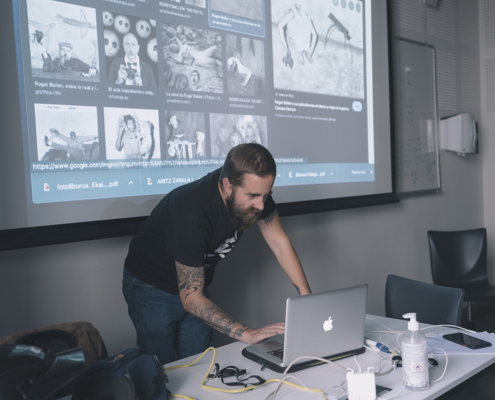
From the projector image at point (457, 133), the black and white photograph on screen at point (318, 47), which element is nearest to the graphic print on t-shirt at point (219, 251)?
the black and white photograph on screen at point (318, 47)

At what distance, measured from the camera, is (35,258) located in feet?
6.04

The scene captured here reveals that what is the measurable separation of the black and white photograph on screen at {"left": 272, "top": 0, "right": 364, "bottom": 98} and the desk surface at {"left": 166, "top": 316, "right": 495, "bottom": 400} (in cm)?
173

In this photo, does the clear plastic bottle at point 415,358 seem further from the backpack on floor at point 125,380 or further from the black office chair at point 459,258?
the black office chair at point 459,258

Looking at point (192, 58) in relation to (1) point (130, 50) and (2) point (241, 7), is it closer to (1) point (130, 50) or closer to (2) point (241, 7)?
(1) point (130, 50)

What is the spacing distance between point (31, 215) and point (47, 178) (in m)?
0.17

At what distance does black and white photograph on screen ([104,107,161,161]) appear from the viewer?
1.97 metres

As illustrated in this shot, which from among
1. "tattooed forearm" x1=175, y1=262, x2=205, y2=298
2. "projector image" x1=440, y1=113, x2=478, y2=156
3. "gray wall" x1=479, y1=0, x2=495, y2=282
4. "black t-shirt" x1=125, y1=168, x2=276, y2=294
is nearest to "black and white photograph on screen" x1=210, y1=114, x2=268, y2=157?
"black t-shirt" x1=125, y1=168, x2=276, y2=294

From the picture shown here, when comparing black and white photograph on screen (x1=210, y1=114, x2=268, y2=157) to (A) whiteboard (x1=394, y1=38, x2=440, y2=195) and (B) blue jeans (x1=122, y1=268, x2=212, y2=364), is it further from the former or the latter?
(A) whiteboard (x1=394, y1=38, x2=440, y2=195)

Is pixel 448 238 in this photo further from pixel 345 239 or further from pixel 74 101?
pixel 74 101

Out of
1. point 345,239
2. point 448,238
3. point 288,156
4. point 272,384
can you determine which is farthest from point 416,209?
point 272,384

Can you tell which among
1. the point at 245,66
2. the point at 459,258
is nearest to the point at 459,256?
the point at 459,258

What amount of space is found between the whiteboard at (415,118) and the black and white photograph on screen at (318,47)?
573 millimetres

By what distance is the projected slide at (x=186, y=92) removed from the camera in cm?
181

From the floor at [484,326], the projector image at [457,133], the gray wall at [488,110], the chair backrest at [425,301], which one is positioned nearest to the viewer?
the chair backrest at [425,301]
